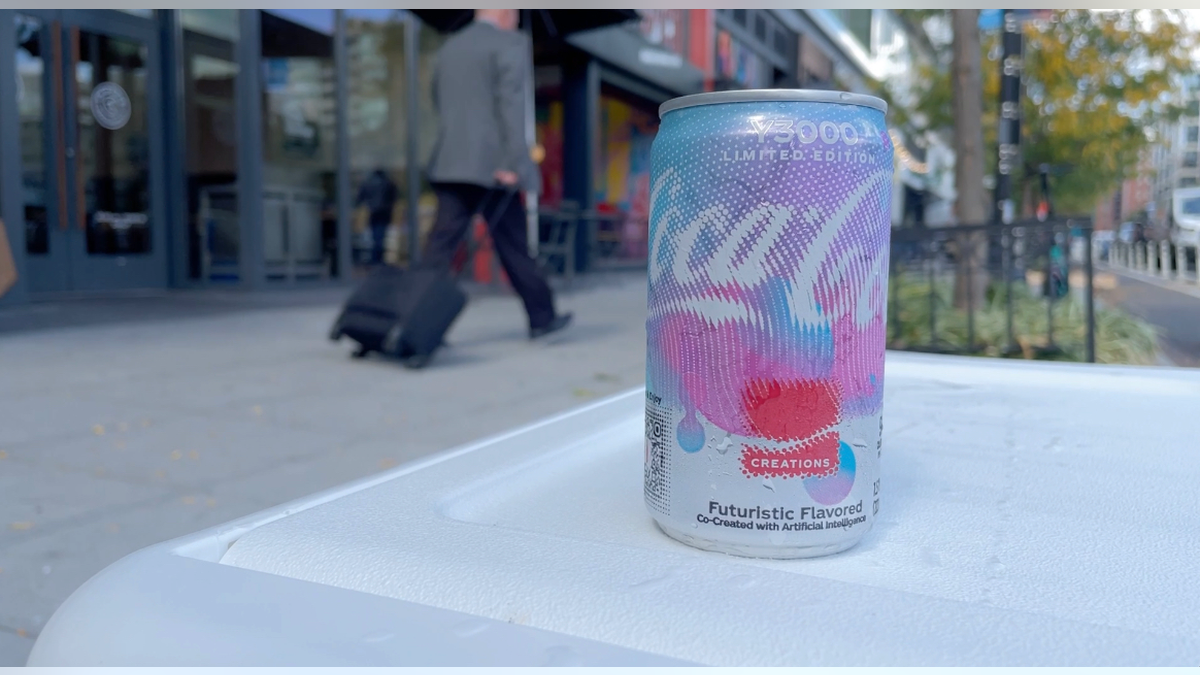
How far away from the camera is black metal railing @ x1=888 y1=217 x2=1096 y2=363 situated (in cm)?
518

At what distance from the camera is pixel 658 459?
0.81 meters

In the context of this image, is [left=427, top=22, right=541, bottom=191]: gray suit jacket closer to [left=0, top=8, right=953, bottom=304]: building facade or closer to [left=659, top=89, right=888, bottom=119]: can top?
[left=0, top=8, right=953, bottom=304]: building facade

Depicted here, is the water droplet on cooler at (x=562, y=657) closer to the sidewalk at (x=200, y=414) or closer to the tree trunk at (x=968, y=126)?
the sidewalk at (x=200, y=414)

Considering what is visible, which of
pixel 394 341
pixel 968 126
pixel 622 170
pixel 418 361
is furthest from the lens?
pixel 622 170

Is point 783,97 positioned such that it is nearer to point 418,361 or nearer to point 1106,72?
point 418,361

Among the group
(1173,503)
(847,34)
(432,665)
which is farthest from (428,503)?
(847,34)

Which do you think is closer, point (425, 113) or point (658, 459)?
point (658, 459)

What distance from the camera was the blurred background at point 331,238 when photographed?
3.21 metres

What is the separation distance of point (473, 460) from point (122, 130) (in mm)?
9496

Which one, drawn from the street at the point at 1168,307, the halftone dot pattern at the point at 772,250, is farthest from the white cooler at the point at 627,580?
Answer: the street at the point at 1168,307

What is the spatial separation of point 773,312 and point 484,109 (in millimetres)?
4952

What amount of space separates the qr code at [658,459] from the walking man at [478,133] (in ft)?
14.9

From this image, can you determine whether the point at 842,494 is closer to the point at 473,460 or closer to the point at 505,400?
the point at 473,460

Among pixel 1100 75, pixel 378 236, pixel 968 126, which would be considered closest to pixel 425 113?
pixel 378 236
